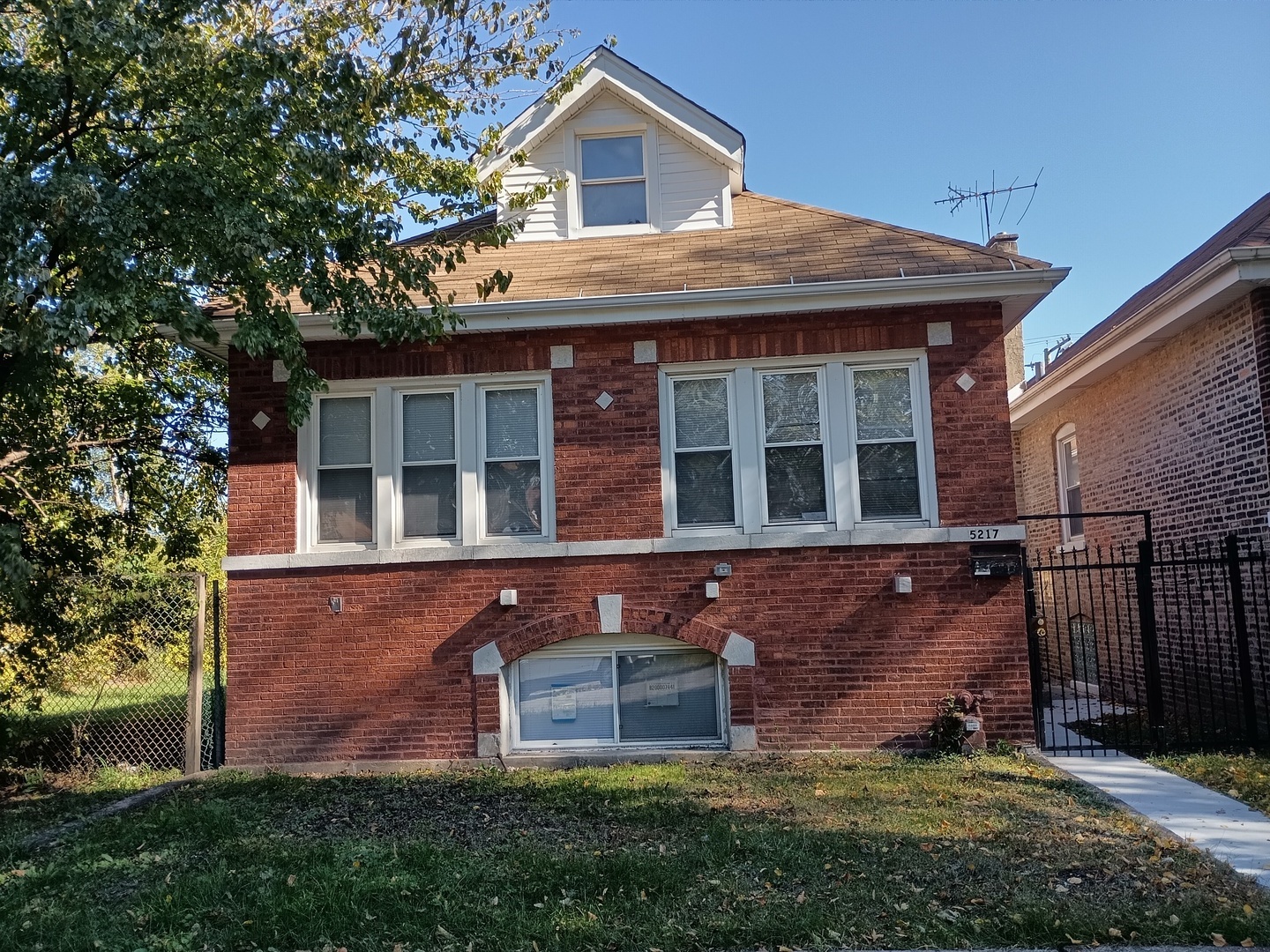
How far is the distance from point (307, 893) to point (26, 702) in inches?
225

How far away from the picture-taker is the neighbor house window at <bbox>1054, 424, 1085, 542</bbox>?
13242 millimetres

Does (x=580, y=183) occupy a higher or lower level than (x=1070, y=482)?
higher

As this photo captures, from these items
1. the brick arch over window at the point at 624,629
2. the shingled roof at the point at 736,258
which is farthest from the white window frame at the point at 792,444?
the brick arch over window at the point at 624,629

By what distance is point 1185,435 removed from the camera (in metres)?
9.98

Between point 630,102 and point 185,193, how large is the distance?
5151mm

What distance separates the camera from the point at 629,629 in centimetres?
833

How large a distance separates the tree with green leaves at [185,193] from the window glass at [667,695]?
357 cm

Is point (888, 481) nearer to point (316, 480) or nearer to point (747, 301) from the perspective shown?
point (747, 301)

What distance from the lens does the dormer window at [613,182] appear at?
33.2ft

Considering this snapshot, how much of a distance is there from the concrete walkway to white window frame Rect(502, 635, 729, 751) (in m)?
3.15

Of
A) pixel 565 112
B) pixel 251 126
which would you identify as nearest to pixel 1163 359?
pixel 565 112

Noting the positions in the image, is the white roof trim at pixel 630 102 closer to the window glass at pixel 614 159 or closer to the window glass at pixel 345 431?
the window glass at pixel 614 159

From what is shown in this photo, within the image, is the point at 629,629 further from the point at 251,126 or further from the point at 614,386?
the point at 251,126

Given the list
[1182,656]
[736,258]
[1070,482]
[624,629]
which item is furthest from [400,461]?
[1070,482]
